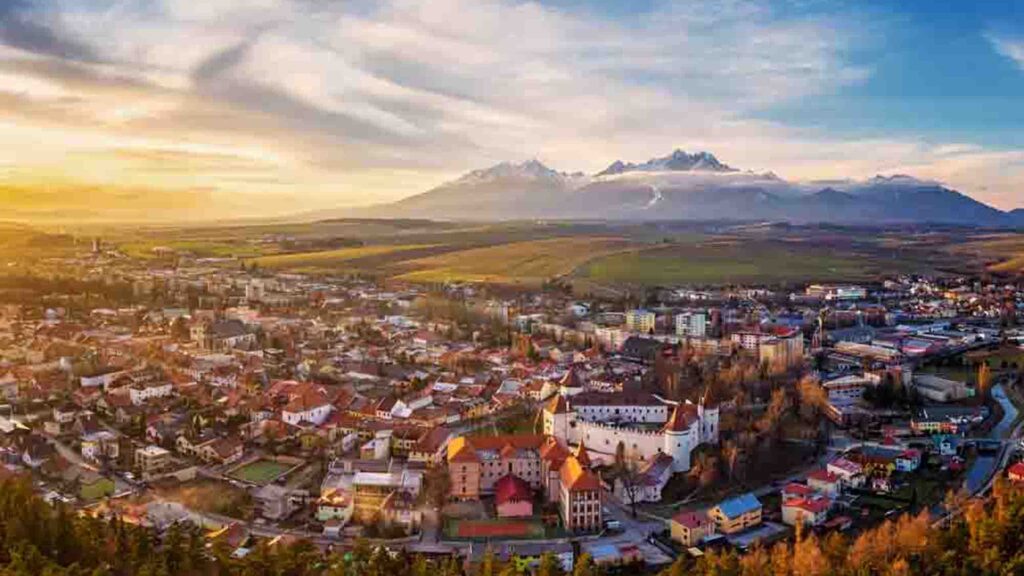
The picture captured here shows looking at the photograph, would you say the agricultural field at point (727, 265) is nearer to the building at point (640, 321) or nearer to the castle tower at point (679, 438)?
the building at point (640, 321)

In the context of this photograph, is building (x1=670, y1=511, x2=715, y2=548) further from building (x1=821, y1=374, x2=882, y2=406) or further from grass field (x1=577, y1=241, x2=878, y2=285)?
grass field (x1=577, y1=241, x2=878, y2=285)

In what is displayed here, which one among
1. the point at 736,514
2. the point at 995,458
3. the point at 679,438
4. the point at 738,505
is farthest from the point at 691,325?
the point at 736,514

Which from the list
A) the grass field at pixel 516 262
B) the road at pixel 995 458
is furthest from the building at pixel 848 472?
the grass field at pixel 516 262

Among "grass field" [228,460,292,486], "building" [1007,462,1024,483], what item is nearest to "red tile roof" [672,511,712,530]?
"building" [1007,462,1024,483]

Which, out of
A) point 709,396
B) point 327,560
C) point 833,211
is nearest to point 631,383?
point 709,396

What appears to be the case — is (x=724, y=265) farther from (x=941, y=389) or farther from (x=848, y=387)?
(x=848, y=387)

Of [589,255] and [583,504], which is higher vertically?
[589,255]
